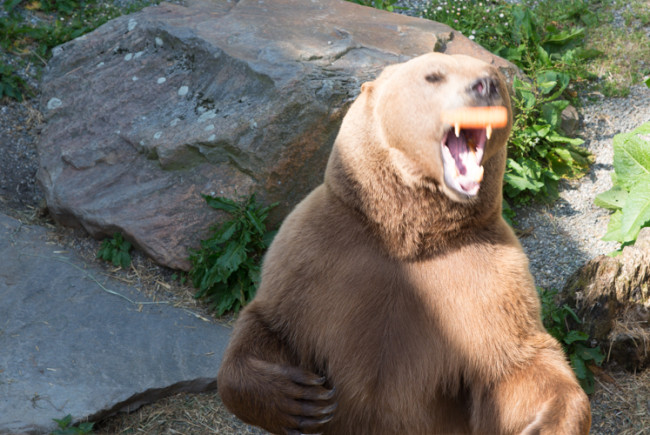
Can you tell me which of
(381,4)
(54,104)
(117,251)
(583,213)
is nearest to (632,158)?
(583,213)

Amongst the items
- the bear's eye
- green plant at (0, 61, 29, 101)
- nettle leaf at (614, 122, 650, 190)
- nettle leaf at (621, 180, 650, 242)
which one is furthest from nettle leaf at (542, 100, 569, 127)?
green plant at (0, 61, 29, 101)

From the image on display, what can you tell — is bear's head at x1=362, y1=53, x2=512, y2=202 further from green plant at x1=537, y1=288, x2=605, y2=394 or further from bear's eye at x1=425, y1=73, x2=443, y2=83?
green plant at x1=537, y1=288, x2=605, y2=394

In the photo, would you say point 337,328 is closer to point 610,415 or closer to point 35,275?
point 610,415

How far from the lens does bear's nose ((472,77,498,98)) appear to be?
2.49m

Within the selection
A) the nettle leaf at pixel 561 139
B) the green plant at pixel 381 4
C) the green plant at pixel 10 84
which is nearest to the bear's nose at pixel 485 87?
the nettle leaf at pixel 561 139

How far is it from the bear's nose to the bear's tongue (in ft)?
0.47

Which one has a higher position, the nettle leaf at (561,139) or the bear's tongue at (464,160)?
the bear's tongue at (464,160)

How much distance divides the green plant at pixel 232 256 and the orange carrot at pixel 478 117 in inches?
101

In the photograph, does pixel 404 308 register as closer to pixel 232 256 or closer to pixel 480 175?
pixel 480 175

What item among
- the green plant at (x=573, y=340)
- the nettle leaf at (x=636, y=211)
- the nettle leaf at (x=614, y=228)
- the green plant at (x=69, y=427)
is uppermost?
the nettle leaf at (x=636, y=211)

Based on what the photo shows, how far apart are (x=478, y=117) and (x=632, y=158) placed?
2.62m

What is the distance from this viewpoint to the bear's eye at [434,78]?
2.61 m

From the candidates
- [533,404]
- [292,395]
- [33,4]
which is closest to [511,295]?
[533,404]

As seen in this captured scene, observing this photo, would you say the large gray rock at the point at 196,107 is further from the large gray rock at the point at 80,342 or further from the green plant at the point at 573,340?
the green plant at the point at 573,340
